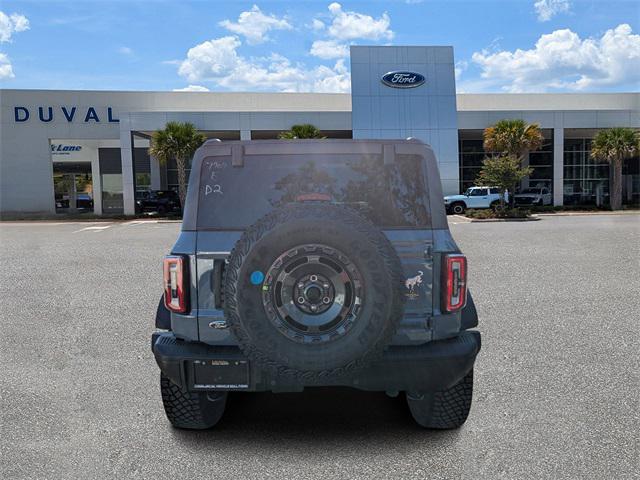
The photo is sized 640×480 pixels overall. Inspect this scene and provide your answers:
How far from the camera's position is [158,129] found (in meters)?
33.6

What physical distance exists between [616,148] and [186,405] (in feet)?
118

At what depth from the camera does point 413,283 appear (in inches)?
126

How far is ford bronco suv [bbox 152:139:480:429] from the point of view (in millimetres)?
2900

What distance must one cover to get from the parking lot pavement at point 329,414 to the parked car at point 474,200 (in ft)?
83.9

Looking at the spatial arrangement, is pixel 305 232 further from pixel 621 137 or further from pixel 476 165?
pixel 476 165

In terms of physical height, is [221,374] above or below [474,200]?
below

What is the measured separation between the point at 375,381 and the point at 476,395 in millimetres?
1497

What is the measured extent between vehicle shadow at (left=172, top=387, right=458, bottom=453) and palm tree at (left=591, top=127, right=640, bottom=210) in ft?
114

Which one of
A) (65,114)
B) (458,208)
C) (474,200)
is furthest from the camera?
(65,114)

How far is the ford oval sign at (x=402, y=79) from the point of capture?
34906 millimetres

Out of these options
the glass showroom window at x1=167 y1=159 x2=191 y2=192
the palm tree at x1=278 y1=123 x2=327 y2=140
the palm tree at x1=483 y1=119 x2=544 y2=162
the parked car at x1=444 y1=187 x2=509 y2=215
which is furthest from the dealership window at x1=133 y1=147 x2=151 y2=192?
the palm tree at x1=483 y1=119 x2=544 y2=162

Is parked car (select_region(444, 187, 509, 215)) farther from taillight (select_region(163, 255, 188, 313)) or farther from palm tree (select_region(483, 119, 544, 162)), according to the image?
taillight (select_region(163, 255, 188, 313))

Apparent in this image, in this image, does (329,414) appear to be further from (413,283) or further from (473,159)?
(473,159)

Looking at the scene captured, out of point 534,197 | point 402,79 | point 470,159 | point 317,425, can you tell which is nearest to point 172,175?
point 402,79
